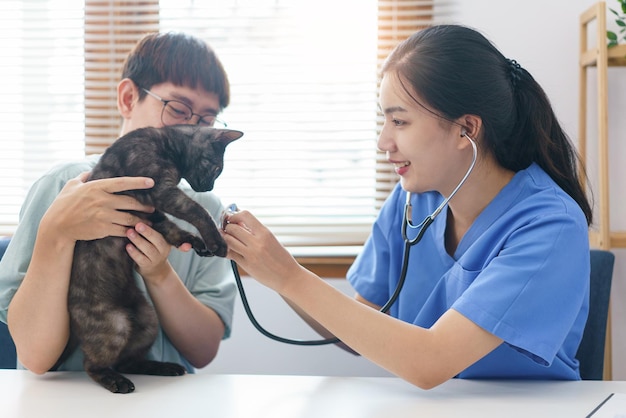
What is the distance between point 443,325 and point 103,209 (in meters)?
0.58

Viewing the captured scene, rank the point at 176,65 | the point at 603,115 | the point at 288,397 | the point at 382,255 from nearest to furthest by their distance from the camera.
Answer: the point at 288,397, the point at 176,65, the point at 382,255, the point at 603,115

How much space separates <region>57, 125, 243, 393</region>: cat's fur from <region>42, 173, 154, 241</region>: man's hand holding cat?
0.08 ft

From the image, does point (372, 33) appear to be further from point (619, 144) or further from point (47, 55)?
point (47, 55)

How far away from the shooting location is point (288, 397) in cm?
100

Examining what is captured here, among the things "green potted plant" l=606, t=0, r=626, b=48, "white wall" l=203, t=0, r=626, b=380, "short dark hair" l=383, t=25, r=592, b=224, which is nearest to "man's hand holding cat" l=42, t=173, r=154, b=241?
"short dark hair" l=383, t=25, r=592, b=224

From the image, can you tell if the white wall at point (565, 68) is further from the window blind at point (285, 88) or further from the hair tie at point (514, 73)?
the hair tie at point (514, 73)

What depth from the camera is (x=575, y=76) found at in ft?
7.10

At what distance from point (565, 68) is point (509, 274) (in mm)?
1364

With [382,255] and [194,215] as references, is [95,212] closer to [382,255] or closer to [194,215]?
[194,215]

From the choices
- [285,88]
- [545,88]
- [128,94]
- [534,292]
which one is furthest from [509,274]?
[285,88]

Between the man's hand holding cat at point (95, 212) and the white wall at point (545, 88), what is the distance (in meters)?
1.20

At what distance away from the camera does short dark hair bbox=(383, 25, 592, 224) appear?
1187 millimetres

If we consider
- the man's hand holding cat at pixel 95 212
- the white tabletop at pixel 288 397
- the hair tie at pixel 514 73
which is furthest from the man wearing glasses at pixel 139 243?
the hair tie at pixel 514 73

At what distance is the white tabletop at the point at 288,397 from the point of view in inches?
36.6
